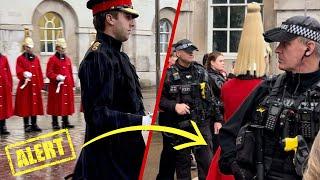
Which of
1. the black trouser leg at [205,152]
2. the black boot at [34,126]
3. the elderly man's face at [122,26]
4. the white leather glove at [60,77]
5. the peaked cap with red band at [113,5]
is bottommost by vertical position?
the black boot at [34,126]

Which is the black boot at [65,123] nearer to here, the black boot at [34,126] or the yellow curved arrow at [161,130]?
the black boot at [34,126]

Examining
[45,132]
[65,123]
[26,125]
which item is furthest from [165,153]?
[65,123]

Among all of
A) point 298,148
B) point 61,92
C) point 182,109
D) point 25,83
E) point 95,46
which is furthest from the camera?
point 61,92

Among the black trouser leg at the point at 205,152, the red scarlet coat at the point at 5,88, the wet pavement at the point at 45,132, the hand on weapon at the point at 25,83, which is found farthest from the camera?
the hand on weapon at the point at 25,83

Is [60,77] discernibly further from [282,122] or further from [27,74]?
[282,122]

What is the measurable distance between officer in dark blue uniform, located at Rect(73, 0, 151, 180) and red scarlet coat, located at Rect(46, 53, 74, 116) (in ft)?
22.8

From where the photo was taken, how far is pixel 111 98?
298 cm

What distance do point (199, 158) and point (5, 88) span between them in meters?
5.95

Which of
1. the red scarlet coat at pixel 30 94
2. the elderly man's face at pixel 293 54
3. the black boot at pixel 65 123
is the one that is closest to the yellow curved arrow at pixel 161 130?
the elderly man's face at pixel 293 54

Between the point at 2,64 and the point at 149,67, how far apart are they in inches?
261

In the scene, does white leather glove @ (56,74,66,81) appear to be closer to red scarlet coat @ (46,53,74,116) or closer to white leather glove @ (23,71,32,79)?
red scarlet coat @ (46,53,74,116)

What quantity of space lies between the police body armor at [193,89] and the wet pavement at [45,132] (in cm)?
107

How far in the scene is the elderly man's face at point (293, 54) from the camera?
8.05 ft

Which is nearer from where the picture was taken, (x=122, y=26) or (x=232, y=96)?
(x=122, y=26)
